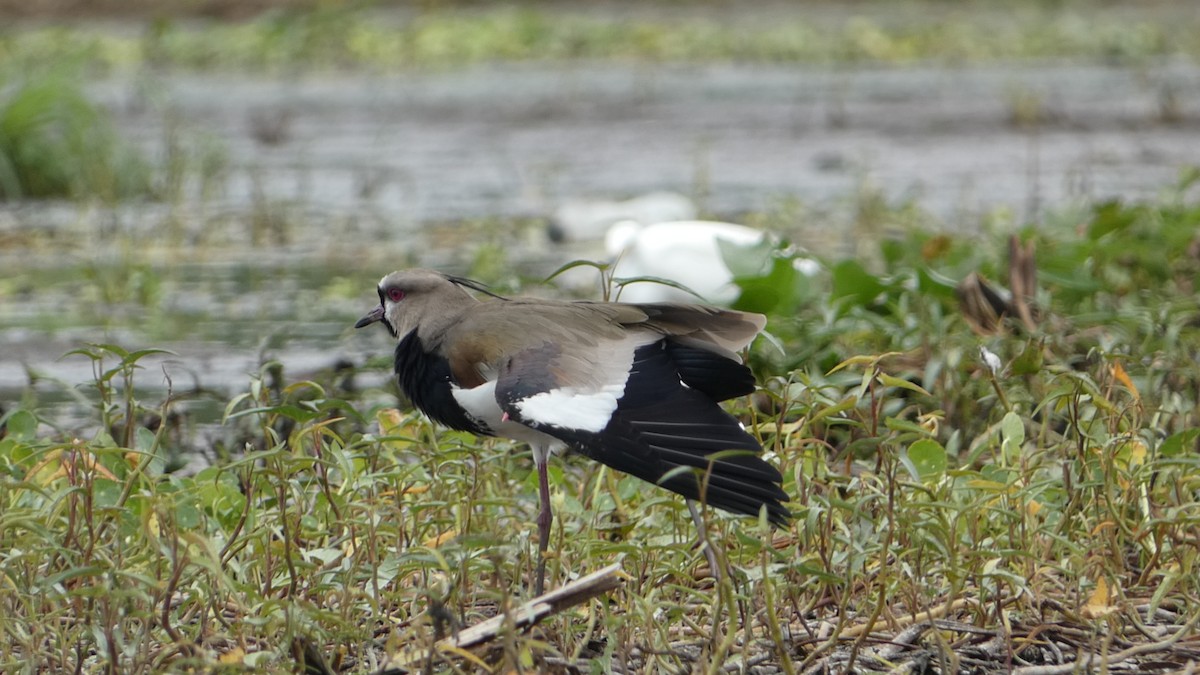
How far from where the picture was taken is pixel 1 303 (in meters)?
6.64

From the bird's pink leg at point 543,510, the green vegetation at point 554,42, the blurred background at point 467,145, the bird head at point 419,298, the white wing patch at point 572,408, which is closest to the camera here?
the white wing patch at point 572,408

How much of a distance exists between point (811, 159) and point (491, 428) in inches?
348

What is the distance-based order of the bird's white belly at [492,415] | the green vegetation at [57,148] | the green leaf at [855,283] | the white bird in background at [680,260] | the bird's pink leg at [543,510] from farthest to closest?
the green vegetation at [57,148] → the white bird in background at [680,260] → the green leaf at [855,283] → the bird's pink leg at [543,510] → the bird's white belly at [492,415]

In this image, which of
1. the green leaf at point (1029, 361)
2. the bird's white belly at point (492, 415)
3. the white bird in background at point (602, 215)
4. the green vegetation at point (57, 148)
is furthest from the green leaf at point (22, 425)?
the green vegetation at point (57, 148)

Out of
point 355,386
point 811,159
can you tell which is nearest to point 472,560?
point 355,386

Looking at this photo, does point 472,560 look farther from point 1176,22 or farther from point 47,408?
point 1176,22

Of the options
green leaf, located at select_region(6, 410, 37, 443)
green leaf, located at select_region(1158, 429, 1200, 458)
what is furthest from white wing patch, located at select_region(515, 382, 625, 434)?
green leaf, located at select_region(6, 410, 37, 443)

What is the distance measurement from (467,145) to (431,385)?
9.56 m

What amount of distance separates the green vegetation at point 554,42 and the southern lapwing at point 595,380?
14.4 meters

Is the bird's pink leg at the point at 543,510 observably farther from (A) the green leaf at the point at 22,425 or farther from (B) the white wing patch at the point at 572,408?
(A) the green leaf at the point at 22,425

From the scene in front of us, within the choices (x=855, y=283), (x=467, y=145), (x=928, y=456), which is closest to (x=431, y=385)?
(x=928, y=456)

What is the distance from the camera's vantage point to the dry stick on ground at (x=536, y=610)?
2426 mm

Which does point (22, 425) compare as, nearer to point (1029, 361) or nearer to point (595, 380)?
point (595, 380)

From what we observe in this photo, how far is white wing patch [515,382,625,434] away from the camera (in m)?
2.53
